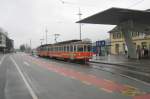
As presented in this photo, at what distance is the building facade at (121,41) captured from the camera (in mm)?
74438

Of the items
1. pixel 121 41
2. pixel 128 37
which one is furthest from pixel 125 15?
pixel 121 41

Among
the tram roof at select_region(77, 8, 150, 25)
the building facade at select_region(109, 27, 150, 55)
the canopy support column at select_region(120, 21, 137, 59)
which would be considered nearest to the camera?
the tram roof at select_region(77, 8, 150, 25)

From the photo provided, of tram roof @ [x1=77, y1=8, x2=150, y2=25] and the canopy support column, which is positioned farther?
the canopy support column

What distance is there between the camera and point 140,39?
75.9 metres

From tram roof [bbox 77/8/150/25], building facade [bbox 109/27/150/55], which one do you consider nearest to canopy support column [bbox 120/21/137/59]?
tram roof [bbox 77/8/150/25]

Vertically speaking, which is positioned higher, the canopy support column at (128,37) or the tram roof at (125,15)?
the tram roof at (125,15)

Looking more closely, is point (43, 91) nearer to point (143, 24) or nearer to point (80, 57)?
point (80, 57)

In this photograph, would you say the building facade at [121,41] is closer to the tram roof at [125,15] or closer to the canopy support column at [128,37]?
the canopy support column at [128,37]

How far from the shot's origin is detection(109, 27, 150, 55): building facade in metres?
74.4

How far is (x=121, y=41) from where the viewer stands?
281 ft

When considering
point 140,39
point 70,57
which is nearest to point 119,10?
point 70,57

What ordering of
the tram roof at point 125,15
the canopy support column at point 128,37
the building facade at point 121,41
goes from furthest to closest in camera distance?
the building facade at point 121,41
the canopy support column at point 128,37
the tram roof at point 125,15

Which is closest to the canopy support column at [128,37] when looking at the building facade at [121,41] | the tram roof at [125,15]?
the tram roof at [125,15]

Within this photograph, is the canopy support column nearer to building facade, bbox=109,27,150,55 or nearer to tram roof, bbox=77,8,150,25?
tram roof, bbox=77,8,150,25
